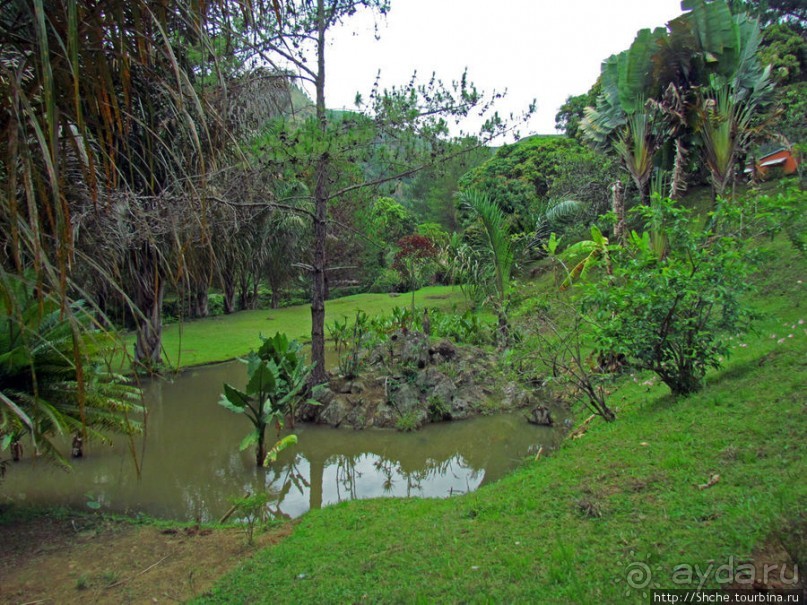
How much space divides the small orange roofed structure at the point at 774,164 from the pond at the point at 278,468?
36.6ft

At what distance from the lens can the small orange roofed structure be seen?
14.4m

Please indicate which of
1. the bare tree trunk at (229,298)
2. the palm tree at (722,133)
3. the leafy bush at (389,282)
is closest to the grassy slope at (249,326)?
the bare tree trunk at (229,298)

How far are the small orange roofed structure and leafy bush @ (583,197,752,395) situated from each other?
1066 cm

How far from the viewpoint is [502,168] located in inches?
1074

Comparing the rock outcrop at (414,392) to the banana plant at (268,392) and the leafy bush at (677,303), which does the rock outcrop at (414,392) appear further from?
the leafy bush at (677,303)

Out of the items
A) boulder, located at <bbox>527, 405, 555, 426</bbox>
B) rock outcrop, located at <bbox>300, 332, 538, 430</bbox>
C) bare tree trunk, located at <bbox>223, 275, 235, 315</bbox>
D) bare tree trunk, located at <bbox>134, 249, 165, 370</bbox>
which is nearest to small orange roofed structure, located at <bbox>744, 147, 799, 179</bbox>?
rock outcrop, located at <bbox>300, 332, 538, 430</bbox>

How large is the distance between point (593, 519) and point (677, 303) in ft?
8.52

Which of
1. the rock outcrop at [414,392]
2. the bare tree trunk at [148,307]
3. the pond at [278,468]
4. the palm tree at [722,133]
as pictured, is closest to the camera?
the bare tree trunk at [148,307]

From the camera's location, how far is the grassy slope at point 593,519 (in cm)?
291

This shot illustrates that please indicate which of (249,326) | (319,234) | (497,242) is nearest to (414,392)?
(319,234)

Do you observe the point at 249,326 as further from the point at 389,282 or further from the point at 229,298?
the point at 389,282

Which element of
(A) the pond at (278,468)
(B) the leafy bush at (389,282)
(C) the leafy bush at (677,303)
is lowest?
(A) the pond at (278,468)

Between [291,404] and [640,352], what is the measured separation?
514cm

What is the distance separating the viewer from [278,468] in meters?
7.14
